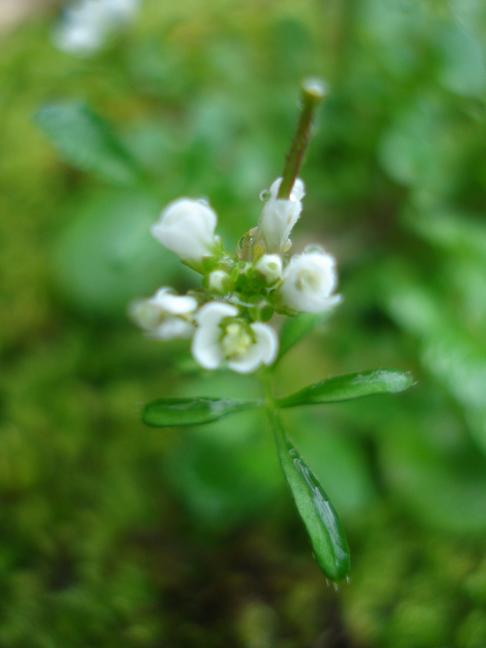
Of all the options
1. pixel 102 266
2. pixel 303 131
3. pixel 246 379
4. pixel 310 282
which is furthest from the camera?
pixel 102 266

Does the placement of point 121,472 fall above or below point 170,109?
below

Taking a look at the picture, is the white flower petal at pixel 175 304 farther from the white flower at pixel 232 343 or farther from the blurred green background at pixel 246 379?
the blurred green background at pixel 246 379

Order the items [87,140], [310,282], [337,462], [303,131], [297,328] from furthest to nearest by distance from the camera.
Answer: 1. [337,462]
2. [87,140]
3. [297,328]
4. [310,282]
5. [303,131]

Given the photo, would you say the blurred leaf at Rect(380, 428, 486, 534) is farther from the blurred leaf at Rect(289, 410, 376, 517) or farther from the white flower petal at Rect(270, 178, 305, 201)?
the white flower petal at Rect(270, 178, 305, 201)

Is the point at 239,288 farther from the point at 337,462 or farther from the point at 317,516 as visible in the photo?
the point at 337,462

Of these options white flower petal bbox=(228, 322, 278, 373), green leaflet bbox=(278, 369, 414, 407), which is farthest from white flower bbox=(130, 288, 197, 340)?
green leaflet bbox=(278, 369, 414, 407)

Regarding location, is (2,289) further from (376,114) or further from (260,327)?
(260,327)

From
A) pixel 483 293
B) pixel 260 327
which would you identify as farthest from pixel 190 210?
pixel 483 293

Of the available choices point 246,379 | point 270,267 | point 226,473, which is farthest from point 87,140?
point 226,473
